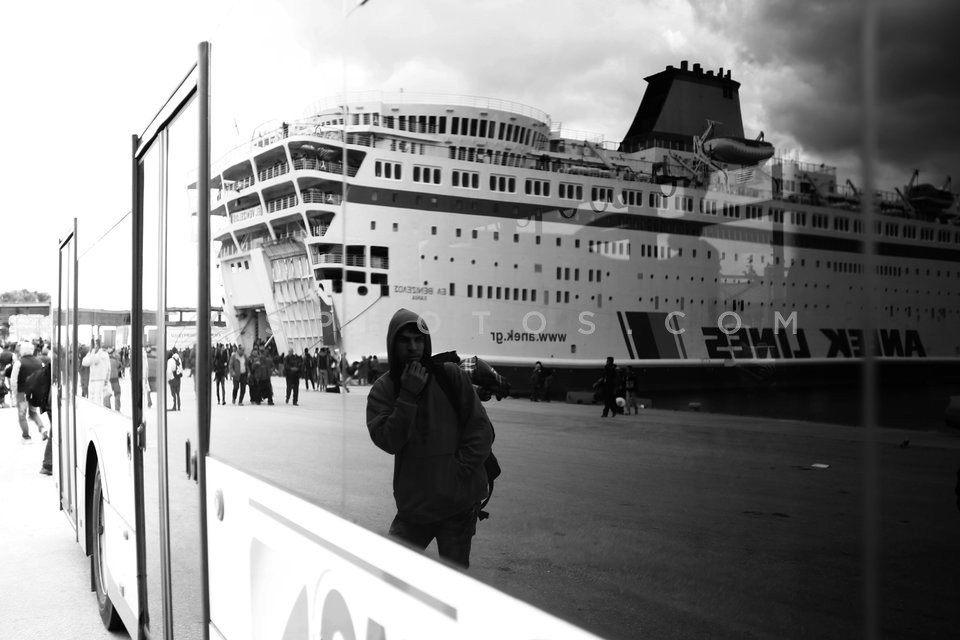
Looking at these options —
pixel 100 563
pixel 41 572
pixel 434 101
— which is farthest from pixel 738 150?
pixel 41 572

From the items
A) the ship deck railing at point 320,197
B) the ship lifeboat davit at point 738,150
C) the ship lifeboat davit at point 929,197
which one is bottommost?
the ship lifeboat davit at point 929,197

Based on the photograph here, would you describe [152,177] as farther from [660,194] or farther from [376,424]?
[660,194]

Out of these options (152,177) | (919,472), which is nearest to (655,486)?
(919,472)

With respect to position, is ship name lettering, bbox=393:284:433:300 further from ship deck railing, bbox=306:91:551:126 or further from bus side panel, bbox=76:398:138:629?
bus side panel, bbox=76:398:138:629

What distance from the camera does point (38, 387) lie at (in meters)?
14.4

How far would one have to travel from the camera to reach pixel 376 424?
1.83 meters

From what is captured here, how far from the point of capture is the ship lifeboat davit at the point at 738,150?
1102 mm

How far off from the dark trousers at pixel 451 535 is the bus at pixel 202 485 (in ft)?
0.09

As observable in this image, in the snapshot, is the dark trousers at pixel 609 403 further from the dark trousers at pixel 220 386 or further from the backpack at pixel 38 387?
the backpack at pixel 38 387

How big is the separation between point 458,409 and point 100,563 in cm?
486

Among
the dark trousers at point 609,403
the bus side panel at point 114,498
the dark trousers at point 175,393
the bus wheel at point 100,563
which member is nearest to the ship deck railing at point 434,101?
the dark trousers at point 609,403

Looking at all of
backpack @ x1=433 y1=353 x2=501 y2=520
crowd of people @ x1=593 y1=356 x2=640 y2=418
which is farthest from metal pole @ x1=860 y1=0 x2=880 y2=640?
backpack @ x1=433 y1=353 x2=501 y2=520

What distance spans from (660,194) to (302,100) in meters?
1.29

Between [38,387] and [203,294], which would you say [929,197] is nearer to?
[203,294]
